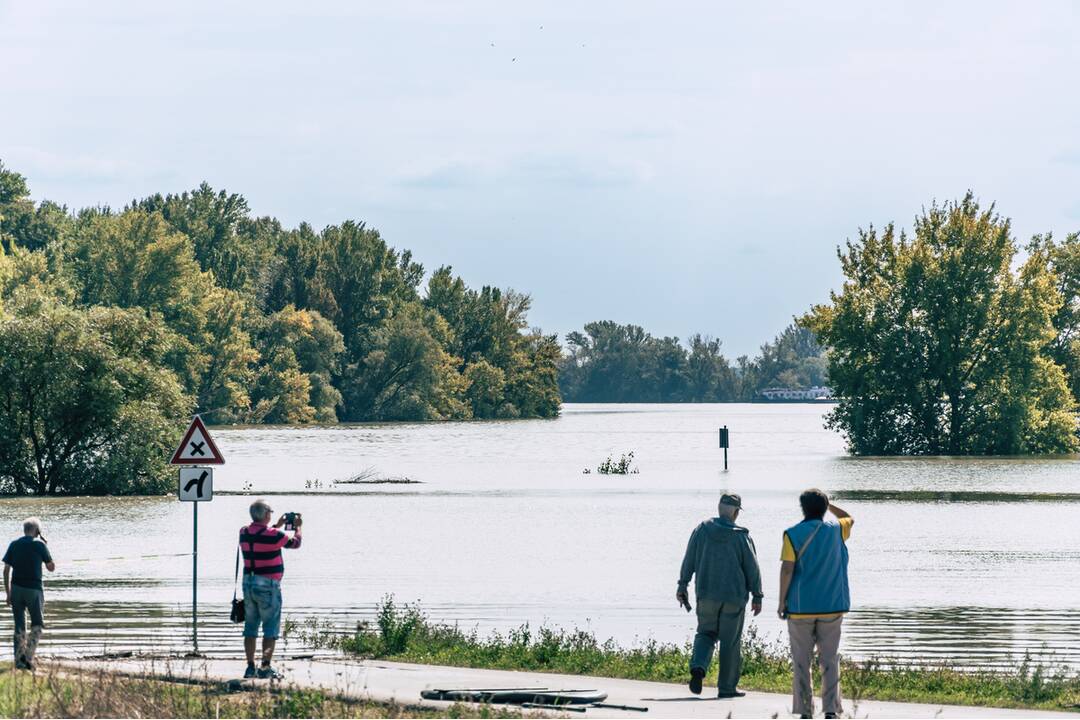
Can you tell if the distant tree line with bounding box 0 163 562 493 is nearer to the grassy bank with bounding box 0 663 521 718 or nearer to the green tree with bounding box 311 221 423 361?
the green tree with bounding box 311 221 423 361

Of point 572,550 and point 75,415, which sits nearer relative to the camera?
point 572,550

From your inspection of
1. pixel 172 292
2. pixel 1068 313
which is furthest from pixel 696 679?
pixel 172 292

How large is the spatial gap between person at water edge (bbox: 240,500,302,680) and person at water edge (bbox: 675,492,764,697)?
394 centimetres

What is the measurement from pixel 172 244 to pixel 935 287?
64982mm

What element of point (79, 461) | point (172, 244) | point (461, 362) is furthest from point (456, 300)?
point (79, 461)

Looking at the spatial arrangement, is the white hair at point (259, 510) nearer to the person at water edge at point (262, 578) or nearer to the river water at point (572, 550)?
the person at water edge at point (262, 578)

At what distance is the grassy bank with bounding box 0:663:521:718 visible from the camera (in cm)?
1305

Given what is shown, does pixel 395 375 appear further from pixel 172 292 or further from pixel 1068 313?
pixel 1068 313

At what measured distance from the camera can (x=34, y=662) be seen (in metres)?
16.3

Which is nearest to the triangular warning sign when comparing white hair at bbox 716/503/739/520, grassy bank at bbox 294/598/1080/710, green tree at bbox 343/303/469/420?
grassy bank at bbox 294/598/1080/710

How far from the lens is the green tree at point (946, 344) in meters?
82.1

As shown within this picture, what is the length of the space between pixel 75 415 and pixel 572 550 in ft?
69.4

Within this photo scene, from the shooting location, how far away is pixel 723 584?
15.0 meters

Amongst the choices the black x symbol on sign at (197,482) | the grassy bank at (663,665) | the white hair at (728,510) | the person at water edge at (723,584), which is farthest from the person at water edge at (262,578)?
the black x symbol on sign at (197,482)
